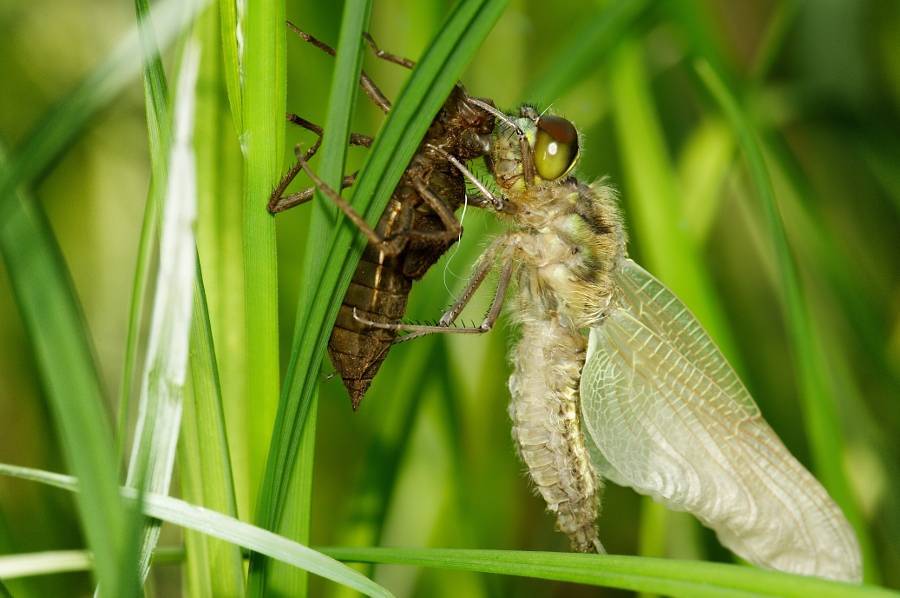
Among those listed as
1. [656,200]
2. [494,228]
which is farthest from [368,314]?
[494,228]

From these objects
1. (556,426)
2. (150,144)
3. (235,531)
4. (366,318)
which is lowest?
(235,531)

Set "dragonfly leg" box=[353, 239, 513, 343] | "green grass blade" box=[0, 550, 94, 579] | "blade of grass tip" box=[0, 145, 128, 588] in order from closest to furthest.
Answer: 1. "blade of grass tip" box=[0, 145, 128, 588]
2. "green grass blade" box=[0, 550, 94, 579]
3. "dragonfly leg" box=[353, 239, 513, 343]

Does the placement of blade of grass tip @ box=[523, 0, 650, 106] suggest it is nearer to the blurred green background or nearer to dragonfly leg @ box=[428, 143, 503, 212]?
the blurred green background

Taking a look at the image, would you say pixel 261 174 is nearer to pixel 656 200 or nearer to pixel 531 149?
pixel 531 149

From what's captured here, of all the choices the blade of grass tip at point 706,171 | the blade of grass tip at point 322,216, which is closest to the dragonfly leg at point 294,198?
Result: the blade of grass tip at point 322,216

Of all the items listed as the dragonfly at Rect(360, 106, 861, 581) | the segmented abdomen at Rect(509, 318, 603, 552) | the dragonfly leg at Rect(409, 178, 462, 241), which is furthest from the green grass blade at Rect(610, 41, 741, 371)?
the dragonfly leg at Rect(409, 178, 462, 241)
